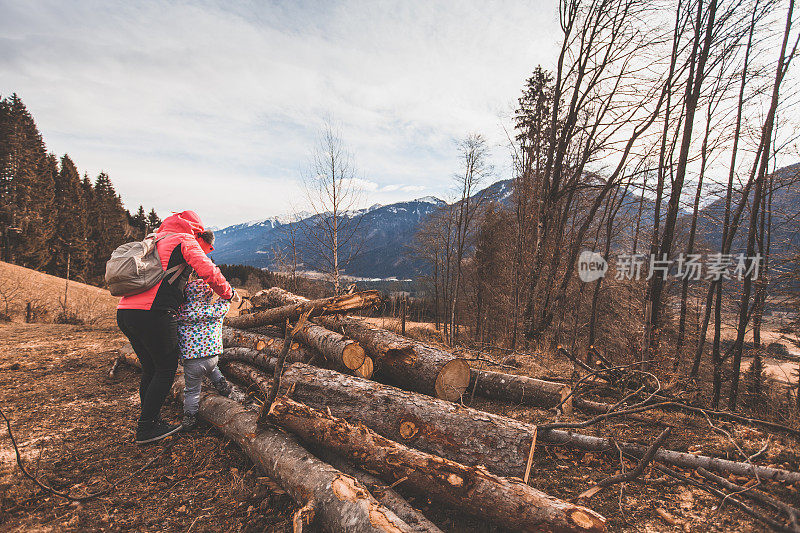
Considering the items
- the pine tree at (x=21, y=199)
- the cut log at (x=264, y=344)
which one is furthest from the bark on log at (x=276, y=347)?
the pine tree at (x=21, y=199)

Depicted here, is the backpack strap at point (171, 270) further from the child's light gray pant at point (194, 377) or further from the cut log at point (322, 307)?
the cut log at point (322, 307)

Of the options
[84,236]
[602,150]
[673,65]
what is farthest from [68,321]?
[84,236]

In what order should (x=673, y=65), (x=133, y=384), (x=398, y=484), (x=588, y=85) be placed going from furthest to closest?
(x=588, y=85) < (x=673, y=65) < (x=133, y=384) < (x=398, y=484)

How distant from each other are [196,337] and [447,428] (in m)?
2.82

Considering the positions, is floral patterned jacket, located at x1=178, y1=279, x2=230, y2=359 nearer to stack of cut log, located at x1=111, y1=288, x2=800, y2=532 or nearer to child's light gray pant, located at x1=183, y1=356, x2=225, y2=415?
child's light gray pant, located at x1=183, y1=356, x2=225, y2=415

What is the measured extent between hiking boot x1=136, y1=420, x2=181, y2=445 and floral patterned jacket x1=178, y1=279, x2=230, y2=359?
75 cm

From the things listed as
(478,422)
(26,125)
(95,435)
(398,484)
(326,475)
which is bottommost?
(95,435)

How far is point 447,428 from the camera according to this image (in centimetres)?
297

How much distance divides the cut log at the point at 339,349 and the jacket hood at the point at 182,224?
2.01 m

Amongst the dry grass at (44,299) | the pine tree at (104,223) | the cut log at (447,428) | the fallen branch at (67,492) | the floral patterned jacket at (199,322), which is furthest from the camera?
the pine tree at (104,223)

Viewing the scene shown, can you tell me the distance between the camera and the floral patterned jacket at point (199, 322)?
3420 millimetres

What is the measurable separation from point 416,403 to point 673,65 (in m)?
10.6

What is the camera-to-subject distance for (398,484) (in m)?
2.55

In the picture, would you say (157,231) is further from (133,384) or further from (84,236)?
(84,236)
